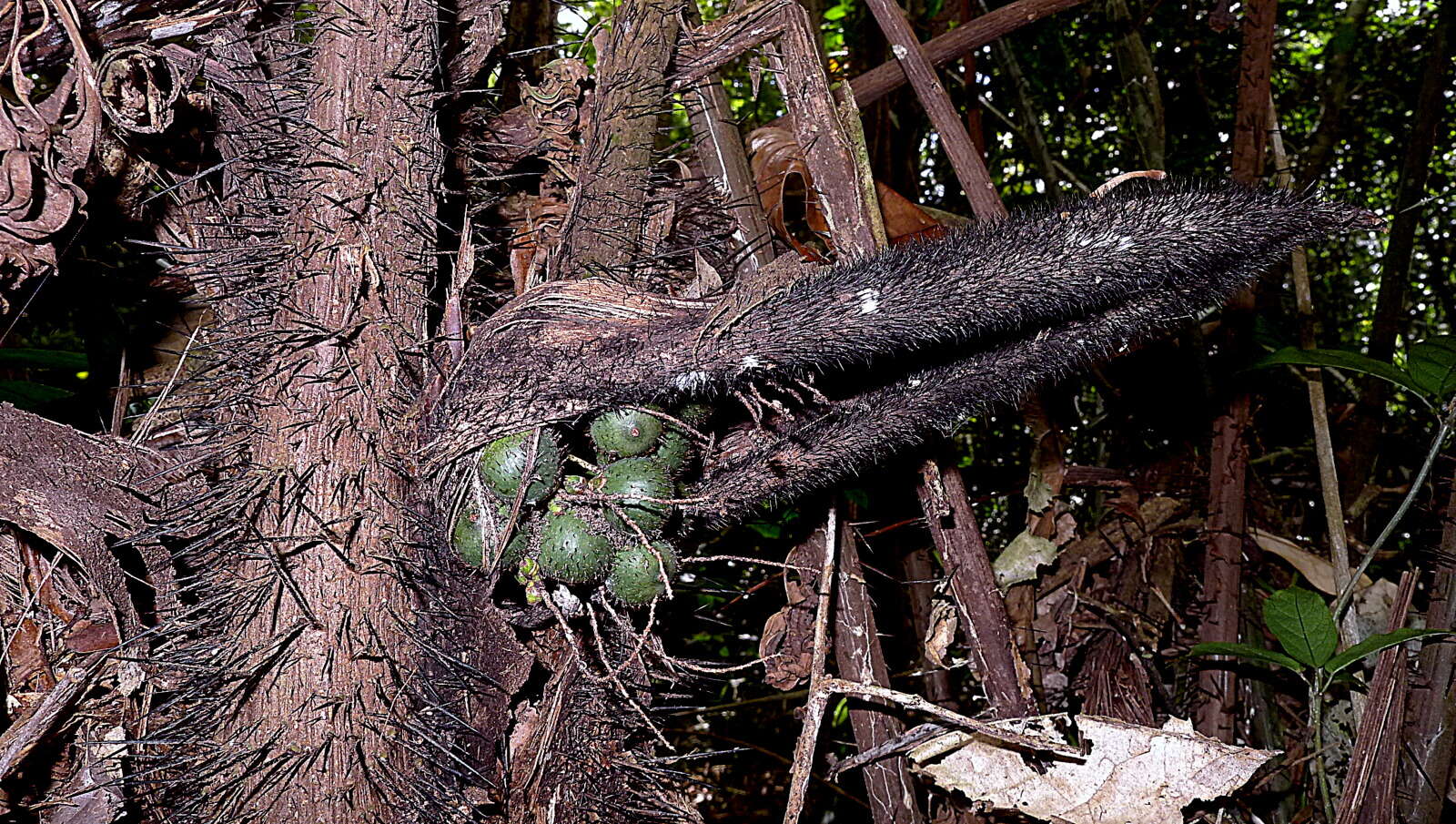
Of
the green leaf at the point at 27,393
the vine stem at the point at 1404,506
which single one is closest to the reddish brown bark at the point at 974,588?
the vine stem at the point at 1404,506

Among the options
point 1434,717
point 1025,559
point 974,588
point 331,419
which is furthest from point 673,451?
point 1434,717

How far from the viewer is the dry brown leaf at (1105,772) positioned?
0.75 m

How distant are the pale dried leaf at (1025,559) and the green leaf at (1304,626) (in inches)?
9.8

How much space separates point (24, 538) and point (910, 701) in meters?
0.67

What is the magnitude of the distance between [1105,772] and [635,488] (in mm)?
458

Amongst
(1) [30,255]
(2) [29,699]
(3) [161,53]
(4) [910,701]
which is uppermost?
(3) [161,53]

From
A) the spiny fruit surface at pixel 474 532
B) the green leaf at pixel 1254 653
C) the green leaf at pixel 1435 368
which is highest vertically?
the spiny fruit surface at pixel 474 532

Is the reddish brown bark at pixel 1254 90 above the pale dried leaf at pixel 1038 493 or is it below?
above

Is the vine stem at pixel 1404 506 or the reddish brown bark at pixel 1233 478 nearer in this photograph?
the vine stem at pixel 1404 506

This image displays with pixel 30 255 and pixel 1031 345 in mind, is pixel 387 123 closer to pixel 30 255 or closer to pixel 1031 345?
pixel 30 255

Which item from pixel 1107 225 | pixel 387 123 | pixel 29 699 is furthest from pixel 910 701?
pixel 29 699

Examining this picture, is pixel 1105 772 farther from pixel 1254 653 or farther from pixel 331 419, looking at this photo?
pixel 331 419

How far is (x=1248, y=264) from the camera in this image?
0.59 metres

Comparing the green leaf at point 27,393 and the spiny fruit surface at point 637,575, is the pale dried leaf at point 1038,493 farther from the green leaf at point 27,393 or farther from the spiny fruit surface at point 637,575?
the green leaf at point 27,393
